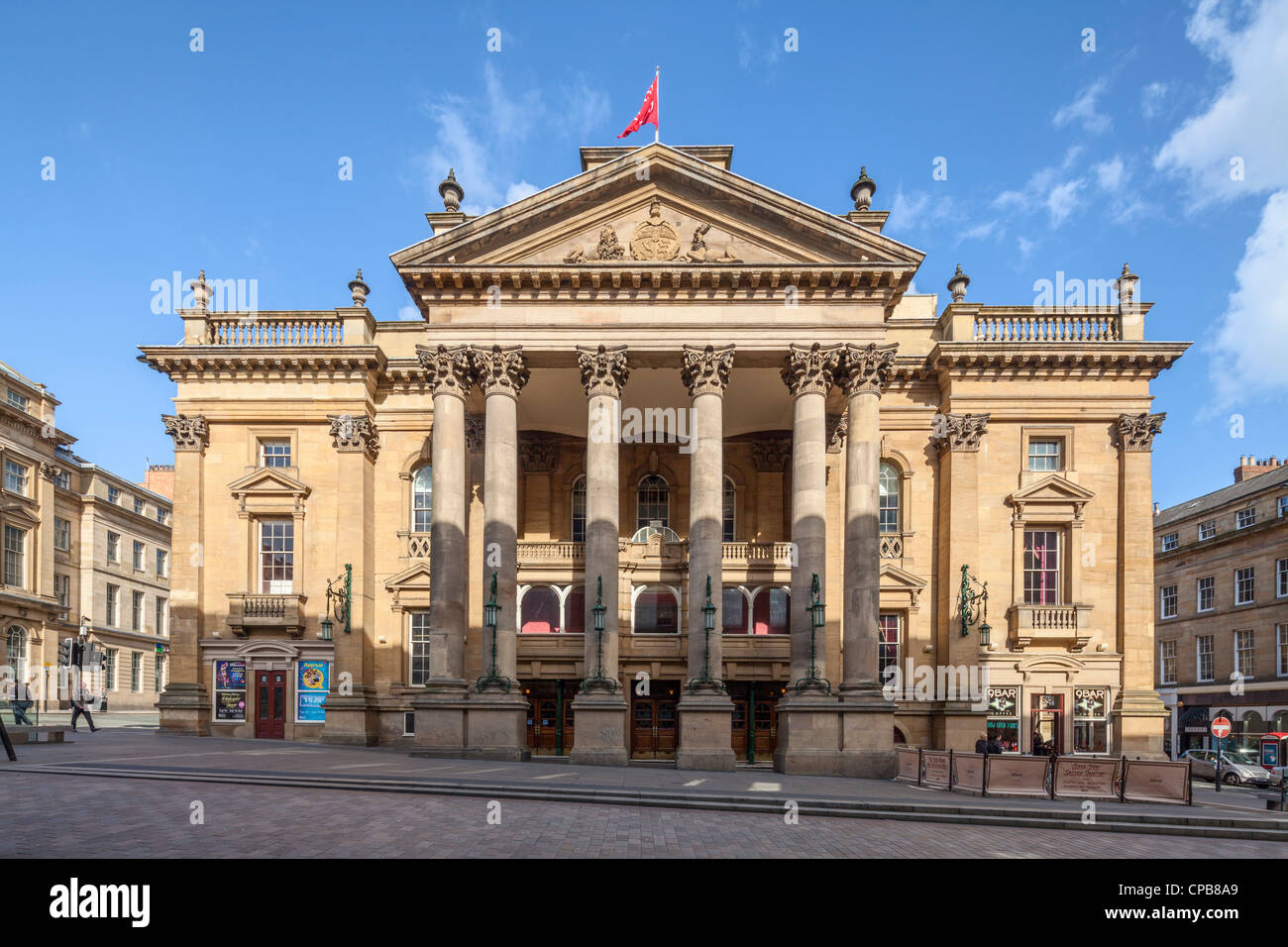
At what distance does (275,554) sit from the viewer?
32469mm

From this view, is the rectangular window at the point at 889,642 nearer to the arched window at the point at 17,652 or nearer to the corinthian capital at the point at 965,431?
the corinthian capital at the point at 965,431

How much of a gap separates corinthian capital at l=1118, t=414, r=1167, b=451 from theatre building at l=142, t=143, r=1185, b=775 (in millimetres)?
79

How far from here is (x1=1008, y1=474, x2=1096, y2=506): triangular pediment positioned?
3069 centimetres

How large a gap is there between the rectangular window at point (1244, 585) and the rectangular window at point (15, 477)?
224 feet

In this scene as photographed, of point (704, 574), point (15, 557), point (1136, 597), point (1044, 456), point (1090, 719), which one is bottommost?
point (1090, 719)

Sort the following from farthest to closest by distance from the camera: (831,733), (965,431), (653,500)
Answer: (653,500), (965,431), (831,733)

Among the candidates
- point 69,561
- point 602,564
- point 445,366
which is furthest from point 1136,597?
point 69,561

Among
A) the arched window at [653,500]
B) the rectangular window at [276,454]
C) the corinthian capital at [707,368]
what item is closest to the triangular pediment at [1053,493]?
the corinthian capital at [707,368]

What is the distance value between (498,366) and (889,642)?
56.8 feet

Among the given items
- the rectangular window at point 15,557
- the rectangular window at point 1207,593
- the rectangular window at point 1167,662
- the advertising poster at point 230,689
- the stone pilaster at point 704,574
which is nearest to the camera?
the stone pilaster at point 704,574

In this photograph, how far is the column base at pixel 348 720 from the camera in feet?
98.3

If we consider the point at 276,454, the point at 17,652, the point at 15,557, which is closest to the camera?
the point at 276,454

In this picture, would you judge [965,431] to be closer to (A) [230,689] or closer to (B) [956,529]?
(B) [956,529]

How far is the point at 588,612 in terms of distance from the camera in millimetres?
25766
